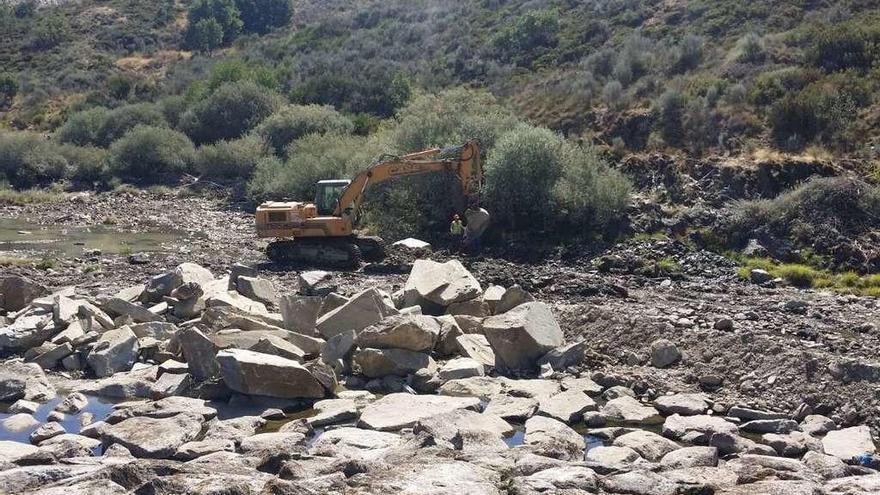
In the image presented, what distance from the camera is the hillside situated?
30.8 meters

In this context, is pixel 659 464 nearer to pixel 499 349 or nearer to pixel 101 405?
pixel 499 349

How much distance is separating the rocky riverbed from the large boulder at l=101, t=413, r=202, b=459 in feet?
0.12

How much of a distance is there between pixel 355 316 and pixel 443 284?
200cm

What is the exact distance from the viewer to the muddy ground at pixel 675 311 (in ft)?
44.9

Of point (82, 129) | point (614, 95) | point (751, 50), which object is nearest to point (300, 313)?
point (614, 95)

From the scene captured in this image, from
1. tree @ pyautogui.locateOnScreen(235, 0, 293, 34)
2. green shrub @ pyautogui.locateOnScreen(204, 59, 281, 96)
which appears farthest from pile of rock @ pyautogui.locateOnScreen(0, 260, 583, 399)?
tree @ pyautogui.locateOnScreen(235, 0, 293, 34)

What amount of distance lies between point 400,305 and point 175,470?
26.5ft

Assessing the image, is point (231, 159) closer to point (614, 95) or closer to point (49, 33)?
point (614, 95)

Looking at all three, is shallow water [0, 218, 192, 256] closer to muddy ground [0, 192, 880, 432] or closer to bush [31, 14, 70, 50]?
muddy ground [0, 192, 880, 432]

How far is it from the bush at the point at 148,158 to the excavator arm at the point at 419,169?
1840 cm

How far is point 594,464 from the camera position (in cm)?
1084

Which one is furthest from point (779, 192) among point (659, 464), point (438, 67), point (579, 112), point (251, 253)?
point (438, 67)

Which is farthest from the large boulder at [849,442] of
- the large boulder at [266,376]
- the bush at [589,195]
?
the bush at [589,195]

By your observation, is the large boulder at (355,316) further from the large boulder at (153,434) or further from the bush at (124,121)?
the bush at (124,121)
